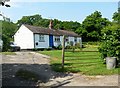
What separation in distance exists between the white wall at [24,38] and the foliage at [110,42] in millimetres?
27398

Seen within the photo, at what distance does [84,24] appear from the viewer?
216 ft

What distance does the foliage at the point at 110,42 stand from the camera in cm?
1600

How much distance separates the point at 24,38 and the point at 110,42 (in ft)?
99.0

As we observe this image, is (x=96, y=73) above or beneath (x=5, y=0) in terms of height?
beneath

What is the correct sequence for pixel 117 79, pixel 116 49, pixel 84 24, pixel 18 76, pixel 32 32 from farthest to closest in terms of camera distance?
pixel 84 24 → pixel 32 32 → pixel 116 49 → pixel 18 76 → pixel 117 79

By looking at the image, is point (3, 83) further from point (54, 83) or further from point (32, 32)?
point (32, 32)

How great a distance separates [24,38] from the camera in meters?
45.2

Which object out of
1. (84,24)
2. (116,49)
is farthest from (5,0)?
(84,24)

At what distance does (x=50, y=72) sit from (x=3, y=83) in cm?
399

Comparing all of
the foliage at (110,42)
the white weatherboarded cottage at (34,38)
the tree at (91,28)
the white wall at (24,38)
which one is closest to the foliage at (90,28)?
the tree at (91,28)

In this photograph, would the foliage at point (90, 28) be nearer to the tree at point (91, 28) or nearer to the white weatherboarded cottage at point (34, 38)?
the tree at point (91, 28)

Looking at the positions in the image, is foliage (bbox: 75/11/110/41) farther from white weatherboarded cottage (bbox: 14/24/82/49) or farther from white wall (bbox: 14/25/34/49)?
white wall (bbox: 14/25/34/49)

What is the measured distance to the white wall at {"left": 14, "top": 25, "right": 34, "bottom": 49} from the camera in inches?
1720

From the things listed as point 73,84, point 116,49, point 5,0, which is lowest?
point 73,84
